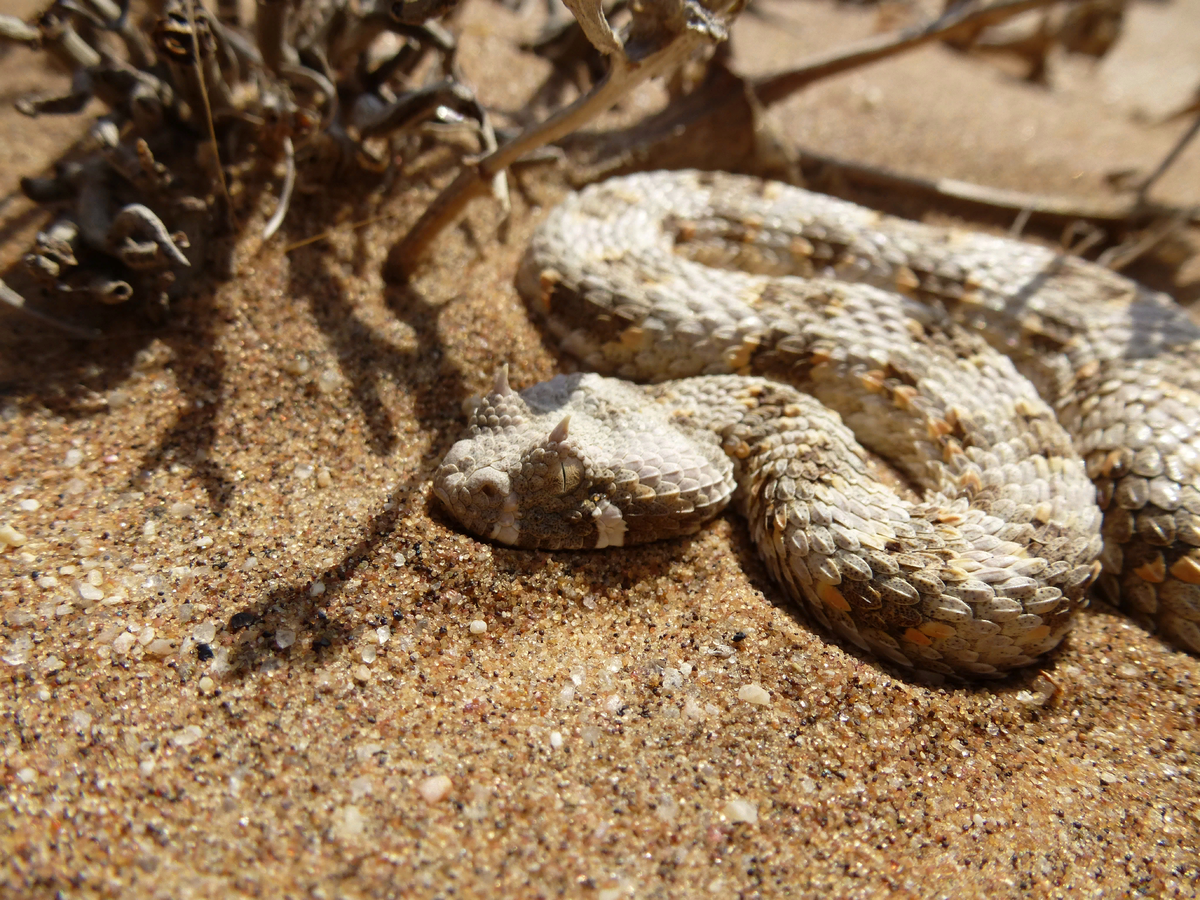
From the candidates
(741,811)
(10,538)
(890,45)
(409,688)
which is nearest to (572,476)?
(409,688)

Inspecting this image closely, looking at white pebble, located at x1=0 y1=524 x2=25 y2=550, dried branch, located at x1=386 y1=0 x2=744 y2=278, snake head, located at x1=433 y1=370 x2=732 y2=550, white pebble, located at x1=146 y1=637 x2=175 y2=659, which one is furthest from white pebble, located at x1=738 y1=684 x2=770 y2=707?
white pebble, located at x1=0 y1=524 x2=25 y2=550

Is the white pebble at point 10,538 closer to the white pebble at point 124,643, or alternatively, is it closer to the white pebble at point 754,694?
the white pebble at point 124,643

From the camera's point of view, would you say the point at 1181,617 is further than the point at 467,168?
No

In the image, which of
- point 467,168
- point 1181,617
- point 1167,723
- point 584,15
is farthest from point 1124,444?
point 467,168

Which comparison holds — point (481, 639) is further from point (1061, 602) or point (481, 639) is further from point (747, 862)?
point (1061, 602)

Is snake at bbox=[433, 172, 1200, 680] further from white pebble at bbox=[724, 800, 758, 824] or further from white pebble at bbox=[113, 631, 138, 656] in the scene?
white pebble at bbox=[113, 631, 138, 656]

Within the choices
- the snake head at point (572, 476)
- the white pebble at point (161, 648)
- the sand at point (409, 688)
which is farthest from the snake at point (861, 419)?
the white pebble at point (161, 648)
